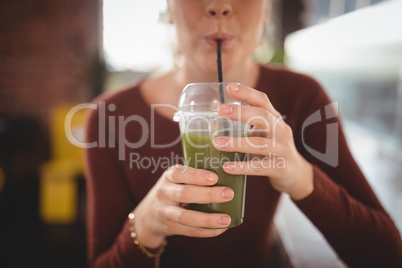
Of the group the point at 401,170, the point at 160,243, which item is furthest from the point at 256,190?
the point at 401,170

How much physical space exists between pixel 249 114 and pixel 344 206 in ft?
1.56

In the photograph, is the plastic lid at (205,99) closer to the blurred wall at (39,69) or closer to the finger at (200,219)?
the finger at (200,219)

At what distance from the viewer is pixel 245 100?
26.9 inches

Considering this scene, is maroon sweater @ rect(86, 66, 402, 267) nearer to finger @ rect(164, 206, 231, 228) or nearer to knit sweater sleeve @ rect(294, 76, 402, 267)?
knit sweater sleeve @ rect(294, 76, 402, 267)

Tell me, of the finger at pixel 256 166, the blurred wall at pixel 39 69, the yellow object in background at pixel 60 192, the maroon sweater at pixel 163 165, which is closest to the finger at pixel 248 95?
the finger at pixel 256 166

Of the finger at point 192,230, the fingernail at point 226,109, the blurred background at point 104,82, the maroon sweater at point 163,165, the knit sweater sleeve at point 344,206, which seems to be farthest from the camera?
the blurred background at point 104,82

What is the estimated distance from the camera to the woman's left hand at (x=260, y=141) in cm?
67

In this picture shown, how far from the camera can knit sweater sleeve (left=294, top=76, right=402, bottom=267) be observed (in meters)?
0.92

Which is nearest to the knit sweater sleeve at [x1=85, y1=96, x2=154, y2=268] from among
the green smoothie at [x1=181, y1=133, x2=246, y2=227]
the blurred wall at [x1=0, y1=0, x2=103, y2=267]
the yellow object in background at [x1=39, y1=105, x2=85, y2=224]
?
the green smoothie at [x1=181, y1=133, x2=246, y2=227]

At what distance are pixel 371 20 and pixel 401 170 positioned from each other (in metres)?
0.64

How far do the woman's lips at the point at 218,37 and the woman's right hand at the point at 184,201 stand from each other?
0.33 m

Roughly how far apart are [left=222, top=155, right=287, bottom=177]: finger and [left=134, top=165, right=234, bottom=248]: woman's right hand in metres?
0.04

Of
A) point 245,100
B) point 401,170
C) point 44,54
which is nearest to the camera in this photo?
point 245,100

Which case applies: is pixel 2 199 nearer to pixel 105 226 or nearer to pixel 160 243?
pixel 105 226
